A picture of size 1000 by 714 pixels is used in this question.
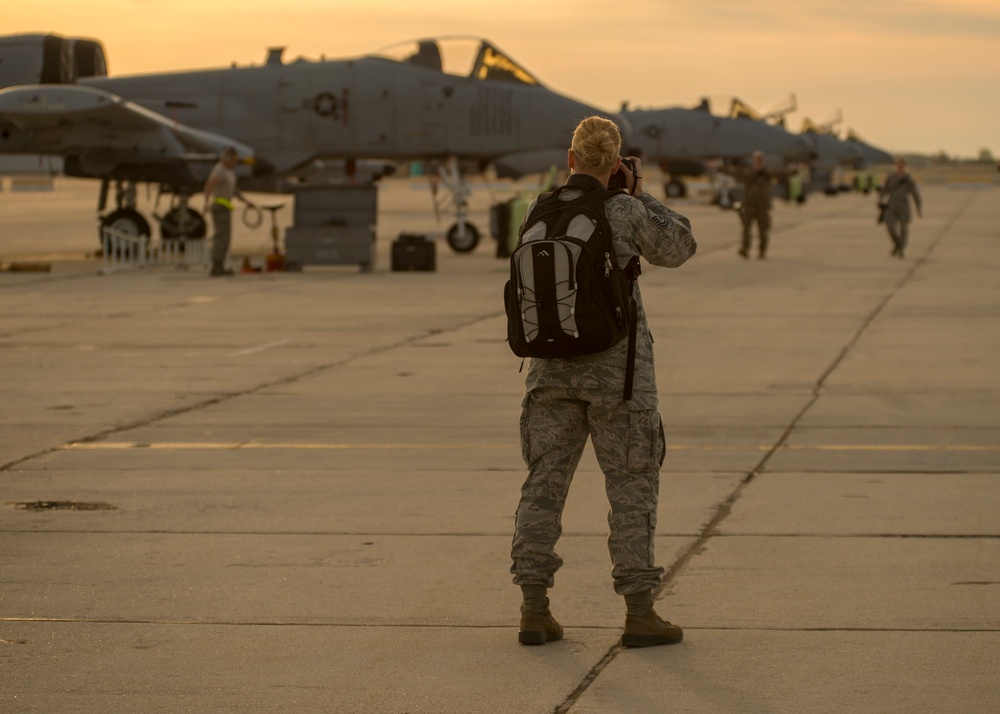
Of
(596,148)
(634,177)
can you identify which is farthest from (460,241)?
(596,148)

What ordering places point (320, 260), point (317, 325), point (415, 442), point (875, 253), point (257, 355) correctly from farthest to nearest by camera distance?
A: 1. point (875, 253)
2. point (320, 260)
3. point (317, 325)
4. point (257, 355)
5. point (415, 442)

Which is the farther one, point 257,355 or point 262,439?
point 257,355

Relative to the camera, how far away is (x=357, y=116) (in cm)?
2770

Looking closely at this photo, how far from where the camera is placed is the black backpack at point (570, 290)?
5262mm

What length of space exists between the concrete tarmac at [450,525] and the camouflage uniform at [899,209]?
10994mm

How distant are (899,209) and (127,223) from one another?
517 inches

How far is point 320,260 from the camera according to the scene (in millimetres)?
24578

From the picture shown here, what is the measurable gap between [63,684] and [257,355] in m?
9.38

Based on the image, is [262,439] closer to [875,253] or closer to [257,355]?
[257,355]

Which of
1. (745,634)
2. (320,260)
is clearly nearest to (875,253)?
(320,260)

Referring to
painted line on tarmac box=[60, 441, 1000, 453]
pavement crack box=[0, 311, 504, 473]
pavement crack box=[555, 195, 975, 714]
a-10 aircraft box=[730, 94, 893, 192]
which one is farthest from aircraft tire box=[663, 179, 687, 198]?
painted line on tarmac box=[60, 441, 1000, 453]

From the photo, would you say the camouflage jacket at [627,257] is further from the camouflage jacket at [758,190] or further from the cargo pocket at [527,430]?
the camouflage jacket at [758,190]

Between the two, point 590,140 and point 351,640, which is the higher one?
point 590,140

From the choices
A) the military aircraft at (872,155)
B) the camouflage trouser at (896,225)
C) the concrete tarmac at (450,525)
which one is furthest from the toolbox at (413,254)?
the military aircraft at (872,155)
